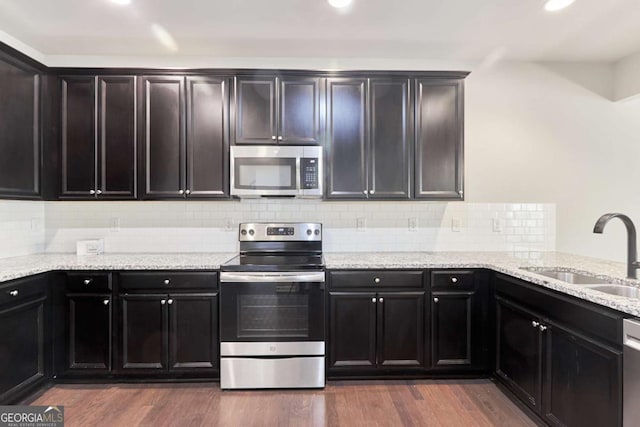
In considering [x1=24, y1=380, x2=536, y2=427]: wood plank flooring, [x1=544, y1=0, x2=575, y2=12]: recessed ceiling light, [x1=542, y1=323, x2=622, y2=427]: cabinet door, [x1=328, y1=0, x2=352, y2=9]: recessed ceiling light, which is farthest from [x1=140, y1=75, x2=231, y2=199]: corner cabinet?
[x1=542, y1=323, x2=622, y2=427]: cabinet door

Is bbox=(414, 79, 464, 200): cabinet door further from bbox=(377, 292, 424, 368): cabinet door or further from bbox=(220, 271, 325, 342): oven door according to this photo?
bbox=(220, 271, 325, 342): oven door

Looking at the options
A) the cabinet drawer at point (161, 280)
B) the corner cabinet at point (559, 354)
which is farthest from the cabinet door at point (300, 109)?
the corner cabinet at point (559, 354)

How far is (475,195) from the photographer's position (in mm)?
3471

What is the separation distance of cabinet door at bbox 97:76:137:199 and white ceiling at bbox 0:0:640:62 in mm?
398

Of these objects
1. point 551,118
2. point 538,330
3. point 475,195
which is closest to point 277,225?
point 475,195

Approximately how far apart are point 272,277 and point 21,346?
1.73 metres

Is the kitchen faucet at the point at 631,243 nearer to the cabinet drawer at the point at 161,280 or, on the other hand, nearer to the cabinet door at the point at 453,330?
the cabinet door at the point at 453,330

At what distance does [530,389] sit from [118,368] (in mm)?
2886

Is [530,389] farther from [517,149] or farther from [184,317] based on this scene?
[184,317]

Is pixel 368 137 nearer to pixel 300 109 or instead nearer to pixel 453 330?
pixel 300 109

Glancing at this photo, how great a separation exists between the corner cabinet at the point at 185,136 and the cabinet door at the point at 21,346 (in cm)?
114

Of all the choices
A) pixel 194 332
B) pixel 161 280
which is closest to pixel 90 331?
pixel 161 280

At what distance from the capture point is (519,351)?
→ 8.00 feet

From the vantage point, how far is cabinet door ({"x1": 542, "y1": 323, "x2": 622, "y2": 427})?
1.68 m
